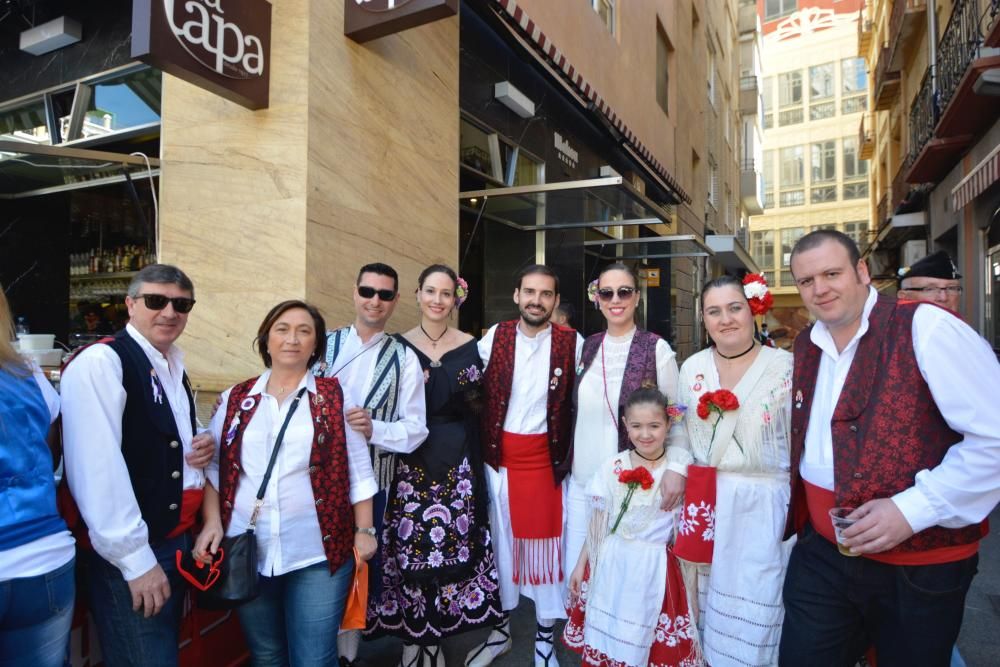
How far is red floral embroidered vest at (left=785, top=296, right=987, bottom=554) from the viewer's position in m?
1.76

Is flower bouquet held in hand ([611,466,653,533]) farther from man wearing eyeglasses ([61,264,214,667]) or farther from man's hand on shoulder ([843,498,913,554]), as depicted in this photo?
man wearing eyeglasses ([61,264,214,667])

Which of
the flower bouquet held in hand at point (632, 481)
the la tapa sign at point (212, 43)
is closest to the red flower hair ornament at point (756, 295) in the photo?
the flower bouquet held in hand at point (632, 481)

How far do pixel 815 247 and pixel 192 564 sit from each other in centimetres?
241

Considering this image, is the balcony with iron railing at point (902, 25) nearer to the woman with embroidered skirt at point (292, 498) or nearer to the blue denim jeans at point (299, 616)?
the woman with embroidered skirt at point (292, 498)

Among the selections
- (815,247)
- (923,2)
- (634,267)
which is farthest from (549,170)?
(923,2)

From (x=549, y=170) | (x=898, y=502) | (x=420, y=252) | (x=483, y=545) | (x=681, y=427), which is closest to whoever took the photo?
(x=898, y=502)

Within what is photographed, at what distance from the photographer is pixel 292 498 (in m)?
2.19

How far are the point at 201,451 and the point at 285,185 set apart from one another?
225cm

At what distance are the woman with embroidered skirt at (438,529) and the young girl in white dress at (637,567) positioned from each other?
0.58 meters

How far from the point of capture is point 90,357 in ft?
6.10

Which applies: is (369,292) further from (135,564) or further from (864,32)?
(864,32)

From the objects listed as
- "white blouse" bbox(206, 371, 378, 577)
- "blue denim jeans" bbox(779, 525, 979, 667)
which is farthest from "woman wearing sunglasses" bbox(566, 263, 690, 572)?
"white blouse" bbox(206, 371, 378, 577)

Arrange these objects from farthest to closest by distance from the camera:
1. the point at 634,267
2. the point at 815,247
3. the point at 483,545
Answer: the point at 634,267 < the point at 483,545 < the point at 815,247

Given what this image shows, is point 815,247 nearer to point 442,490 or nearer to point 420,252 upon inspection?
point 442,490
